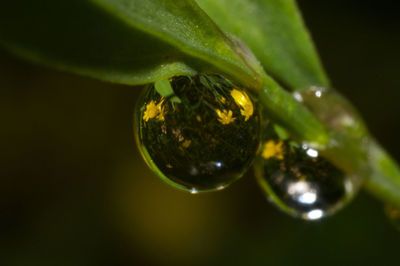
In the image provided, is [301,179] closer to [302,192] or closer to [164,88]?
[302,192]

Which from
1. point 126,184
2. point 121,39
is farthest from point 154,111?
point 126,184

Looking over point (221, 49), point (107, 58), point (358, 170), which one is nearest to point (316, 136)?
point (358, 170)

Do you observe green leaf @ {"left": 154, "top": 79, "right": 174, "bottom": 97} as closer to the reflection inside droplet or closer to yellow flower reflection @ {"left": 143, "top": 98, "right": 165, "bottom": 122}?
yellow flower reflection @ {"left": 143, "top": 98, "right": 165, "bottom": 122}

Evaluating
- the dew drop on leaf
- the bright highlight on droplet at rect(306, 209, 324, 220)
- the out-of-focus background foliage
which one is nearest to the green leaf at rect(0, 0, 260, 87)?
the dew drop on leaf

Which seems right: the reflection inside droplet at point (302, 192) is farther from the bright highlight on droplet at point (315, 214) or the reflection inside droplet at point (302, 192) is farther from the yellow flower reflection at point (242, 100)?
the yellow flower reflection at point (242, 100)

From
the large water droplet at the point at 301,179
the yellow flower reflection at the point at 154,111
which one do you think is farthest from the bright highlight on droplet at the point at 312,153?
the yellow flower reflection at the point at 154,111

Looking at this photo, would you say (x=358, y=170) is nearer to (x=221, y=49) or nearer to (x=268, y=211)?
(x=221, y=49)

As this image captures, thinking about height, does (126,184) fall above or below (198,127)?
below
